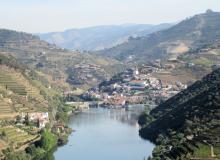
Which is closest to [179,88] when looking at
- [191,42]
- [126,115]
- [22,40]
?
[126,115]

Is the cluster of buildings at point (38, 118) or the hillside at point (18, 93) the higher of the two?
the hillside at point (18, 93)

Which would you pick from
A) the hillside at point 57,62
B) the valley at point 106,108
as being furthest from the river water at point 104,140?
the hillside at point 57,62

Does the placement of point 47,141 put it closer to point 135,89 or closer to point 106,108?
point 106,108

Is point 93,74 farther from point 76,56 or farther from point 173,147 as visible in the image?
point 173,147

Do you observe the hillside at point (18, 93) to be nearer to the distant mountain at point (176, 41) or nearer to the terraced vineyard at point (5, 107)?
the terraced vineyard at point (5, 107)

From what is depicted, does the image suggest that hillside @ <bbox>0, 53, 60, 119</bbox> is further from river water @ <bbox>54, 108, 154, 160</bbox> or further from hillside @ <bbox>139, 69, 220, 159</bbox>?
hillside @ <bbox>139, 69, 220, 159</bbox>

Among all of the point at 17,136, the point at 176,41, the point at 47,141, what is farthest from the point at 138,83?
the point at 176,41

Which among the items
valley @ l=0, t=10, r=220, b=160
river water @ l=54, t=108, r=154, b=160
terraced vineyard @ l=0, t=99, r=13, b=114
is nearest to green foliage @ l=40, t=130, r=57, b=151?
valley @ l=0, t=10, r=220, b=160
